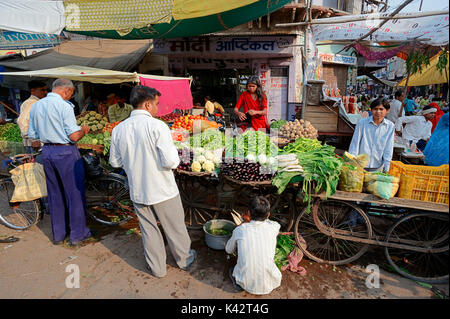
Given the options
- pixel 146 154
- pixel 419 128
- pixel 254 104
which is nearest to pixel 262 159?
pixel 146 154

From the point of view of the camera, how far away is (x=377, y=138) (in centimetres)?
341

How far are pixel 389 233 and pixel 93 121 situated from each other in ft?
20.1

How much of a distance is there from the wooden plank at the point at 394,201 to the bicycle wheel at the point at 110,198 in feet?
9.75

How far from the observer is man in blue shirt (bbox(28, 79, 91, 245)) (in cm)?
331

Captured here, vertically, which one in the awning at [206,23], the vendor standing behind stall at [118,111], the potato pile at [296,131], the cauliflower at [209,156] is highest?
the awning at [206,23]

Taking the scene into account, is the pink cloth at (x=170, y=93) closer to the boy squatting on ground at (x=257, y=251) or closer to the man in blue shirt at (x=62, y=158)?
the man in blue shirt at (x=62, y=158)

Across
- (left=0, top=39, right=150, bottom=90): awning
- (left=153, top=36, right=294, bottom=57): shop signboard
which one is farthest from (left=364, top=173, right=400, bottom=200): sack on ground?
(left=0, top=39, right=150, bottom=90): awning

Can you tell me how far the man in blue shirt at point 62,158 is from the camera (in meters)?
3.31

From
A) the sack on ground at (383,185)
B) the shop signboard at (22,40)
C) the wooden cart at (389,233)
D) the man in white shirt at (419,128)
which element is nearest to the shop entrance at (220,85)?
the shop signboard at (22,40)

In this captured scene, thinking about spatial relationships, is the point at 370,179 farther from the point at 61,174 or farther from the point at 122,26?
the point at 122,26

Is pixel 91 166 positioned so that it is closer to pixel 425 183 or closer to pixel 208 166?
pixel 208 166

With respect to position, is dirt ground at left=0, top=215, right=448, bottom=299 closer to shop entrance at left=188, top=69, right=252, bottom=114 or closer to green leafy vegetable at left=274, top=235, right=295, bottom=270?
green leafy vegetable at left=274, top=235, right=295, bottom=270

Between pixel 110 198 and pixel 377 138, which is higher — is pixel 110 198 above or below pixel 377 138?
below

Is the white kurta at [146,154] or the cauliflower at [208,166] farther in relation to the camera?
the cauliflower at [208,166]
